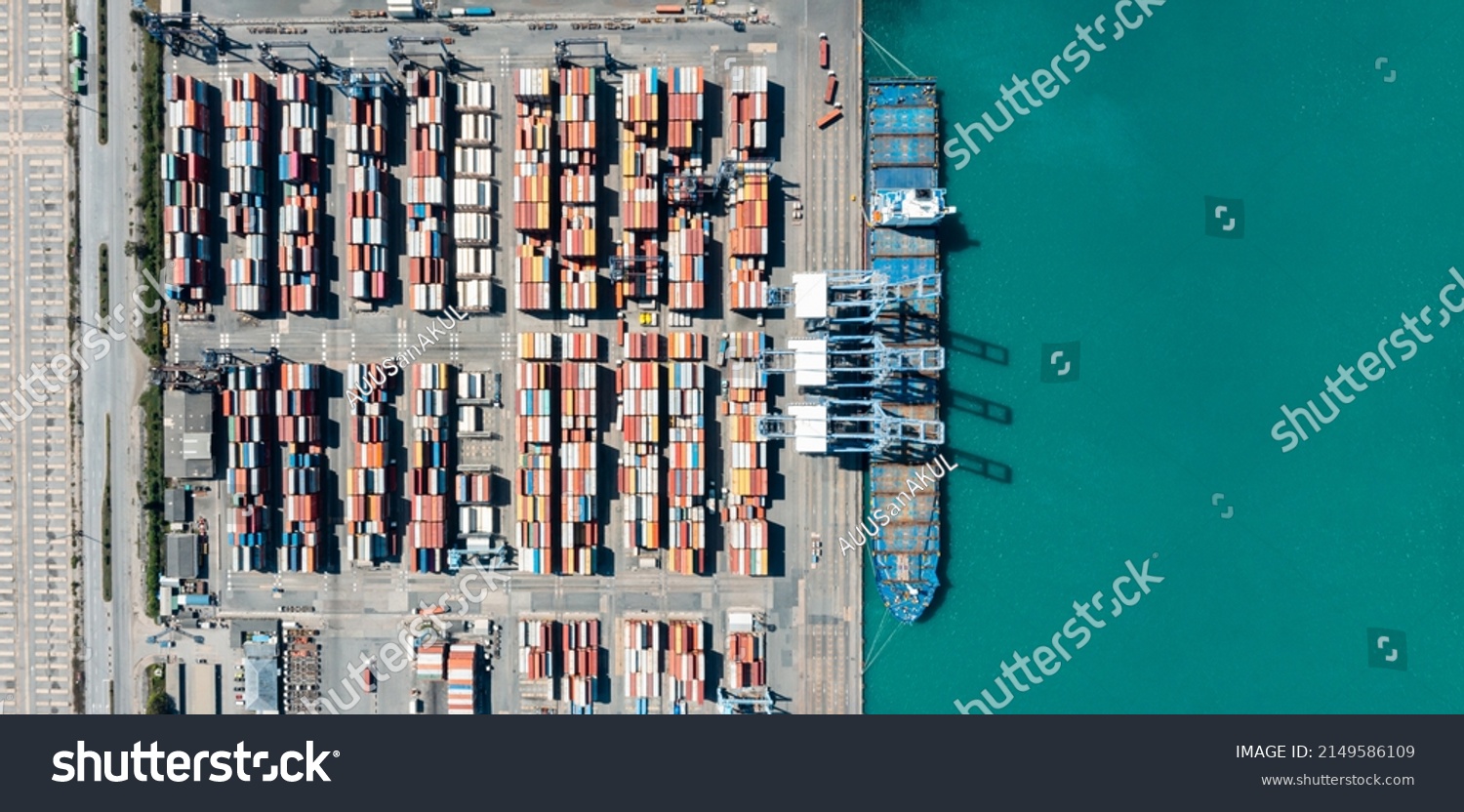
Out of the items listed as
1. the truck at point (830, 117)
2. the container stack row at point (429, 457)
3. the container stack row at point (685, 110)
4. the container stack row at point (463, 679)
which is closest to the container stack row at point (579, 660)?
the container stack row at point (463, 679)

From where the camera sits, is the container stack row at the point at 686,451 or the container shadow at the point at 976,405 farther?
the container shadow at the point at 976,405

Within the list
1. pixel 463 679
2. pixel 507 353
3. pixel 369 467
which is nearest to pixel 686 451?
pixel 507 353

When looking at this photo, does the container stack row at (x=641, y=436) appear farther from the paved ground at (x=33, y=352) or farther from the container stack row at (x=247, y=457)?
the paved ground at (x=33, y=352)

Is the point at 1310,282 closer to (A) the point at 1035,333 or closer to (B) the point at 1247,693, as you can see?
(A) the point at 1035,333

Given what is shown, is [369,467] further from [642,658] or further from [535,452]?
[642,658]
